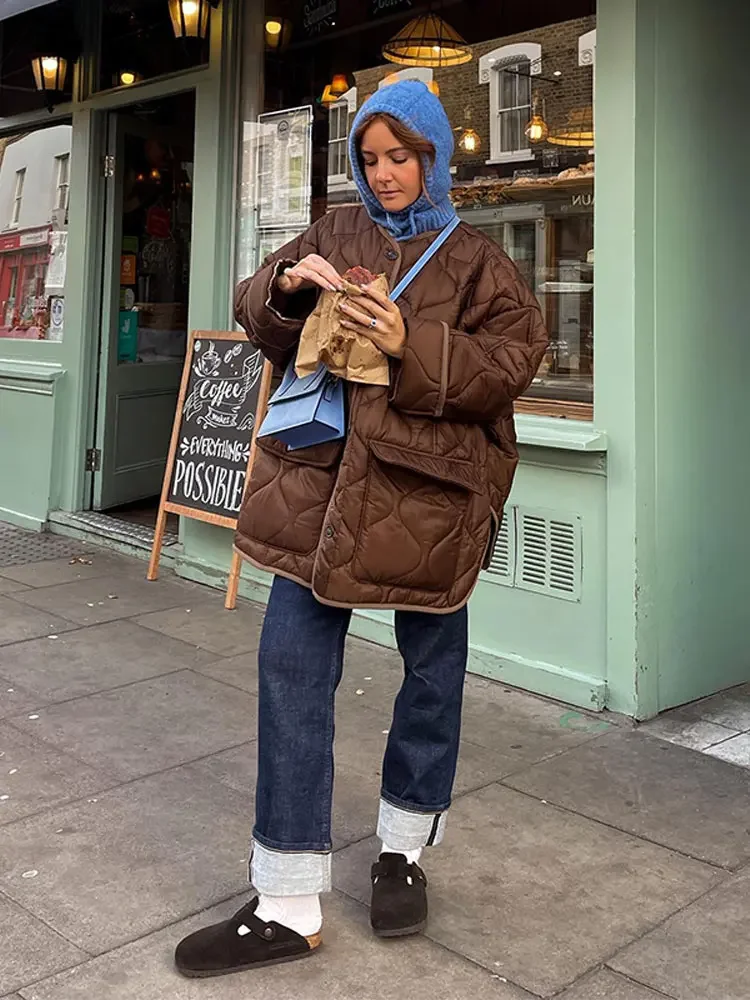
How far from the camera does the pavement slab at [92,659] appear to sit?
4602 millimetres

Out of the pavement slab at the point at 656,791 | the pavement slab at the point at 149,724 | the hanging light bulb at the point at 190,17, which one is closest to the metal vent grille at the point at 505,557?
the pavement slab at the point at 656,791

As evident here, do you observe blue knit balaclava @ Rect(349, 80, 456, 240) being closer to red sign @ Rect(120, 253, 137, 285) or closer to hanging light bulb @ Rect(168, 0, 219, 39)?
hanging light bulb @ Rect(168, 0, 219, 39)

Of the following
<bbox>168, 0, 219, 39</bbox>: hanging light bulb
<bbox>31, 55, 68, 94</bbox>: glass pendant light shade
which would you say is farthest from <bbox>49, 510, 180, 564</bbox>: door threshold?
<bbox>168, 0, 219, 39</bbox>: hanging light bulb

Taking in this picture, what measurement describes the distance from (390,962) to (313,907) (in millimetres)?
217

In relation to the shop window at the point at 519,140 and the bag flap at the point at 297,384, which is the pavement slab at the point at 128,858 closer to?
the bag flap at the point at 297,384

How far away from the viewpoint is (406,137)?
2.49 m

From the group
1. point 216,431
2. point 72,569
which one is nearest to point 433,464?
point 216,431

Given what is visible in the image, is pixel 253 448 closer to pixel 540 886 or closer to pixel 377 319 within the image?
pixel 540 886

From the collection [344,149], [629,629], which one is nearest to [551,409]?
[629,629]

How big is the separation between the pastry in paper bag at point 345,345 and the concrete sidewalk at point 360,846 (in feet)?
4.37

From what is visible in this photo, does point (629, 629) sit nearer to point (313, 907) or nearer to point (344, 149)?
point (313, 907)

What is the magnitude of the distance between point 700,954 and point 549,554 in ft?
6.68

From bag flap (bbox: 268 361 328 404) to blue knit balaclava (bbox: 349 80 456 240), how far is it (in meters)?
0.38

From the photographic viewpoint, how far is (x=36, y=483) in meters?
7.49
